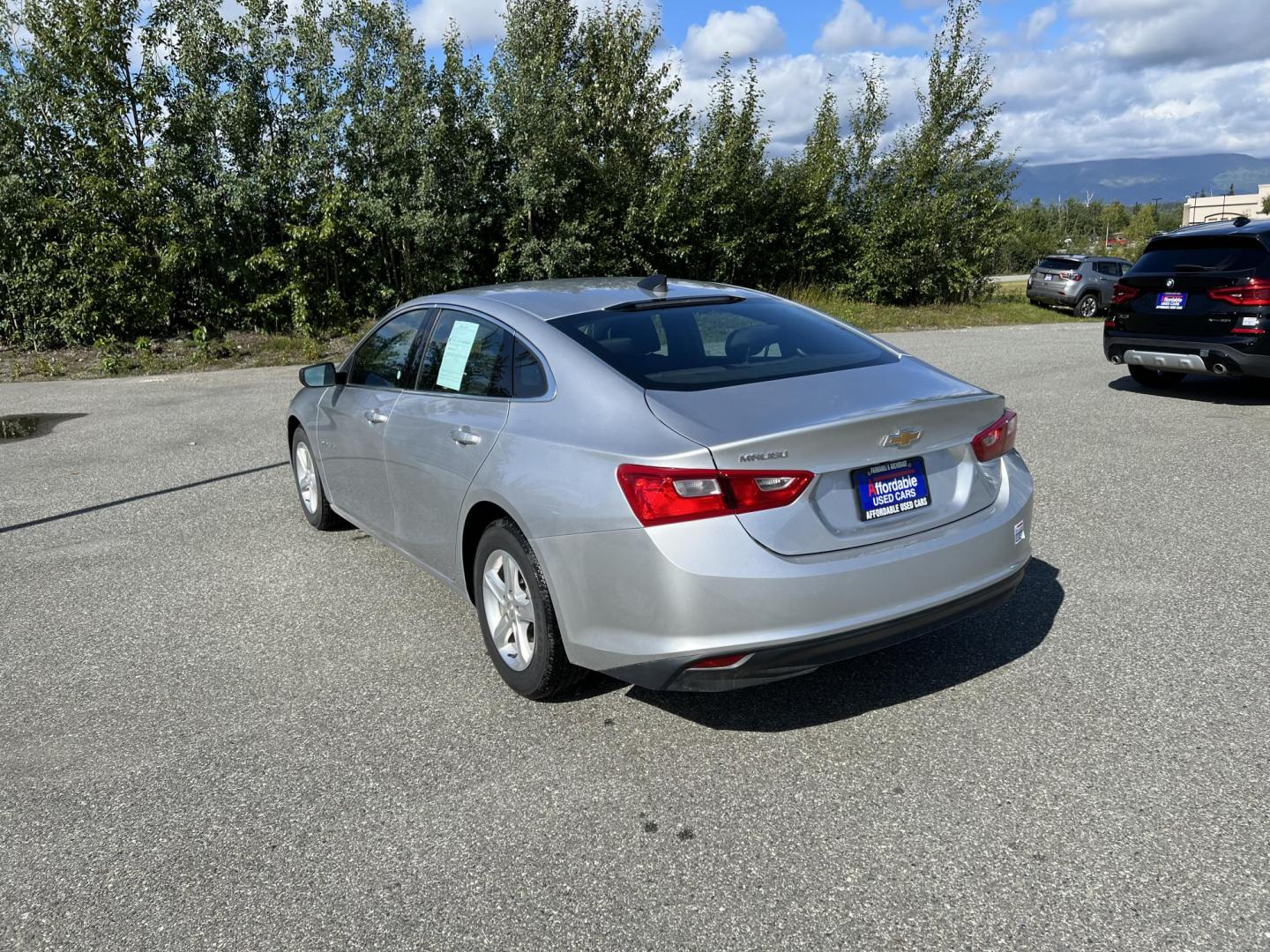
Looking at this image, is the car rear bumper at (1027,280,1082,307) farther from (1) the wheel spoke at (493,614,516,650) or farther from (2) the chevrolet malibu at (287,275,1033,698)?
(1) the wheel spoke at (493,614,516,650)

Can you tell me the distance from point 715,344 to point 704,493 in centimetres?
105

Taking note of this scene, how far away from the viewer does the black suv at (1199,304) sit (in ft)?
30.3

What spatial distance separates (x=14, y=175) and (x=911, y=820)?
16876 mm

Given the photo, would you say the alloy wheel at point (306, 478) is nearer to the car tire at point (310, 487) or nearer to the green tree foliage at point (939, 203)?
the car tire at point (310, 487)

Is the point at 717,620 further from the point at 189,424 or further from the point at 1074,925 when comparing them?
the point at 189,424

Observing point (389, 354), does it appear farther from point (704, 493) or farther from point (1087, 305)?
point (1087, 305)

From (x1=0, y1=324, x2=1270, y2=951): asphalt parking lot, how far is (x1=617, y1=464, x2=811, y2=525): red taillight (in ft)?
2.99

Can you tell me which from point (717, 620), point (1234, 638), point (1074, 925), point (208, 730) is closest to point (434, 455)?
point (208, 730)

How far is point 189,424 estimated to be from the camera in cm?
1054

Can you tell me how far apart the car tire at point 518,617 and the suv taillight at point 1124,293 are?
8.75 meters

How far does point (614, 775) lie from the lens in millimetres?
3326

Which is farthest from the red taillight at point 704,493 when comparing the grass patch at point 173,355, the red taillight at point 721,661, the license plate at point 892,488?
the grass patch at point 173,355

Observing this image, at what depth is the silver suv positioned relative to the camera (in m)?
25.6

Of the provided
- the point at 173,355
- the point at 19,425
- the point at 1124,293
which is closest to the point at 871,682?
the point at 1124,293
